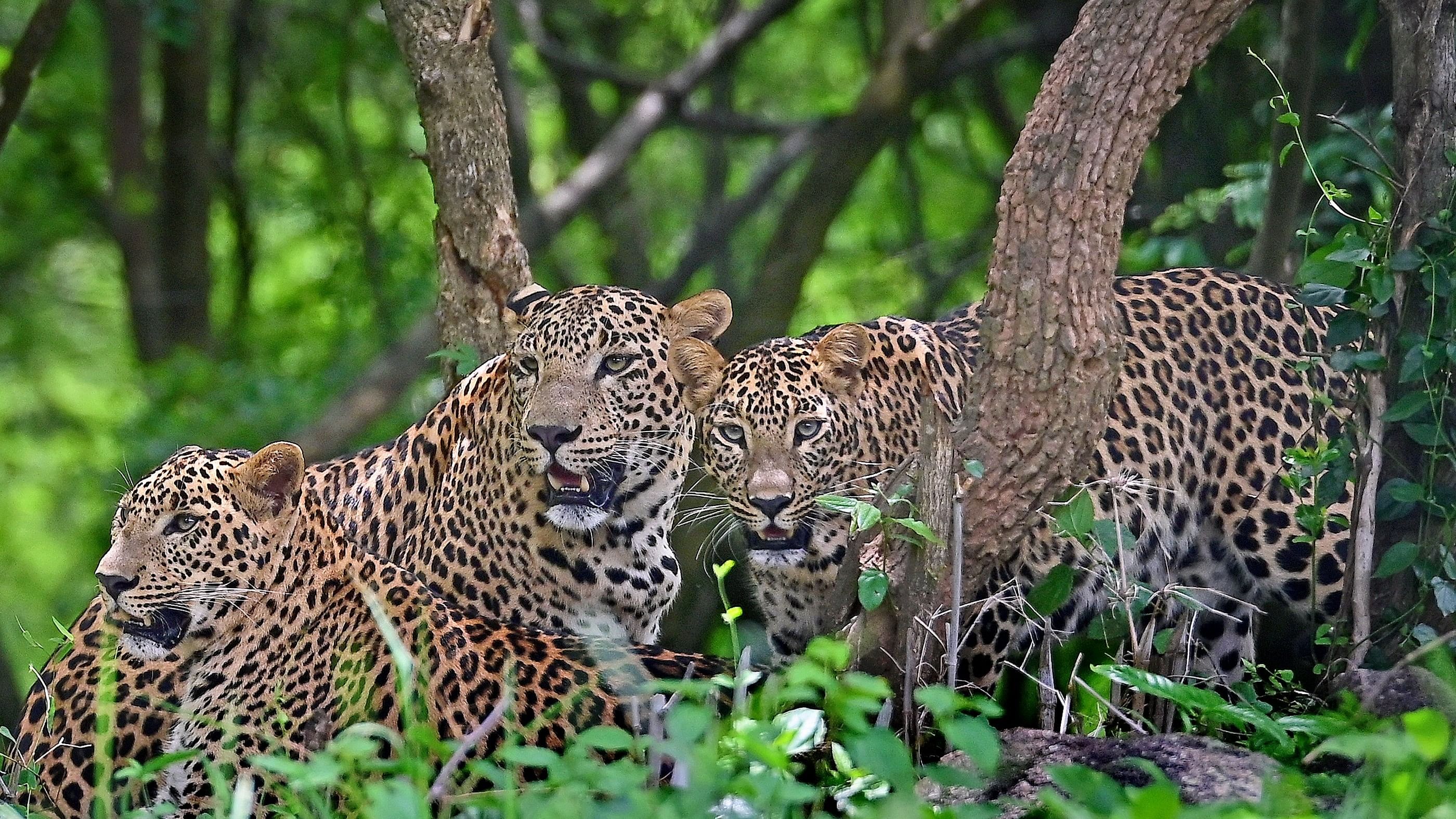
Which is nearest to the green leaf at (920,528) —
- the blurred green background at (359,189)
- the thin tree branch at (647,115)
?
the blurred green background at (359,189)

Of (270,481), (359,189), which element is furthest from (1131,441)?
(359,189)

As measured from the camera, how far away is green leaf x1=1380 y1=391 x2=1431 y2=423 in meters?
5.69

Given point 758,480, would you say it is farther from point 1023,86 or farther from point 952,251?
point 1023,86

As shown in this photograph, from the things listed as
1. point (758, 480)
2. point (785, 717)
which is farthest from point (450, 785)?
point (758, 480)

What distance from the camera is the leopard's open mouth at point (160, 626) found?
598 cm

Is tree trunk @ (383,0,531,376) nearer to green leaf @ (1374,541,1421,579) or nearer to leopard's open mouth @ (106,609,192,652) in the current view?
leopard's open mouth @ (106,609,192,652)

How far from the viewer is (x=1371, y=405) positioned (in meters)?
5.94

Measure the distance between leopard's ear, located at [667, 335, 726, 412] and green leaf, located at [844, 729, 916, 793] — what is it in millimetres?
2949

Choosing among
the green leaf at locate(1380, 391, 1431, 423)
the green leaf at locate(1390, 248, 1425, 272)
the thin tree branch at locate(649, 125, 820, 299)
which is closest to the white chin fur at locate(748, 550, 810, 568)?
the green leaf at locate(1380, 391, 1431, 423)

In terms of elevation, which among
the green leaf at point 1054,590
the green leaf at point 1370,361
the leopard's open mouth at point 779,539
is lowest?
the green leaf at point 1054,590

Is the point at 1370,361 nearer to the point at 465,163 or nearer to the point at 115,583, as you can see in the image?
the point at 465,163

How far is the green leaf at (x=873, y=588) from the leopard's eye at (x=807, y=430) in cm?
114

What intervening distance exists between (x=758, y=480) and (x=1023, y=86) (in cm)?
1113

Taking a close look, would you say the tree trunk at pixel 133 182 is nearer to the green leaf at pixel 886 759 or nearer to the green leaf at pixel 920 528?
the green leaf at pixel 920 528
